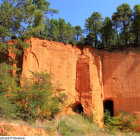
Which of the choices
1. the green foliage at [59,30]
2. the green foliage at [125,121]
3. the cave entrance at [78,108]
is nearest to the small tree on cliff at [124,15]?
the green foliage at [59,30]

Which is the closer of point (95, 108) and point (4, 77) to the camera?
point (4, 77)

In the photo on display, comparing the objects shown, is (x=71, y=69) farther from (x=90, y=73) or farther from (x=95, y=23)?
(x=95, y=23)

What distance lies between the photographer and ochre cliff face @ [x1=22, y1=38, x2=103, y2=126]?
13.5 metres

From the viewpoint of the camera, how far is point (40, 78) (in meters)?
11.8

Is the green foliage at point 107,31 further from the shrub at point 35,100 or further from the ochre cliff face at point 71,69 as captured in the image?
the shrub at point 35,100

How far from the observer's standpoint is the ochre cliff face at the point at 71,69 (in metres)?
13.5

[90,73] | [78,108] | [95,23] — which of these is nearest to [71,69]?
[90,73]

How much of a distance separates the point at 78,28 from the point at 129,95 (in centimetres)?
1050

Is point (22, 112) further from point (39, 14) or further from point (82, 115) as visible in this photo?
point (39, 14)

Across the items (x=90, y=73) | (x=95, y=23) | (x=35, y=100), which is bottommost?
(x=35, y=100)

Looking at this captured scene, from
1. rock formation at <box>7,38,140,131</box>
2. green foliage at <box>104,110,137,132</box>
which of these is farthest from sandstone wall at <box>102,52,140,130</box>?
green foliage at <box>104,110,137,132</box>

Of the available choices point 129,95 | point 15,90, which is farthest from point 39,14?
point 129,95

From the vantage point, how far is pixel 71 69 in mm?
14758

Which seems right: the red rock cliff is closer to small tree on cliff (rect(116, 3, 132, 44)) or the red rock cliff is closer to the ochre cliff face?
the ochre cliff face
